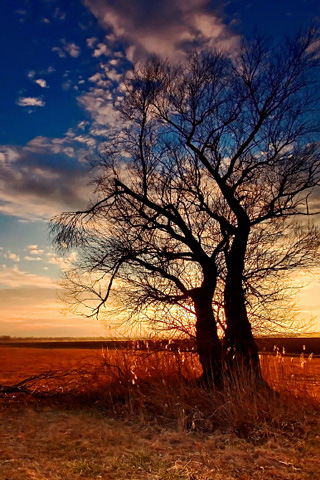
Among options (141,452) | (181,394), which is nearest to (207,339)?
(181,394)

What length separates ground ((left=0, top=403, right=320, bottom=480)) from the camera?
5.81 metres

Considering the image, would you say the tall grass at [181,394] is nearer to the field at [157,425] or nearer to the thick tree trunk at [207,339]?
the field at [157,425]

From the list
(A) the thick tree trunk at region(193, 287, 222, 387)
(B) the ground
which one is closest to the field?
(B) the ground

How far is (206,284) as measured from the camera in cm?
1110

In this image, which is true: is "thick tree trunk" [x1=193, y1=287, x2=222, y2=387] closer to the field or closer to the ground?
the field

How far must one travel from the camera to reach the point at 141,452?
6621 millimetres

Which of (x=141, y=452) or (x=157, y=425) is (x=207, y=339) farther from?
(x=141, y=452)

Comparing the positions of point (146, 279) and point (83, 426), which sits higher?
point (146, 279)

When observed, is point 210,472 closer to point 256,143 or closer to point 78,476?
point 78,476

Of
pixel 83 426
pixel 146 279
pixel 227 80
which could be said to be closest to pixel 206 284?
pixel 146 279

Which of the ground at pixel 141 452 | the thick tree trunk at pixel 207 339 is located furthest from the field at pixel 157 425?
the thick tree trunk at pixel 207 339

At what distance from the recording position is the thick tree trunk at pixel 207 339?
10352 mm

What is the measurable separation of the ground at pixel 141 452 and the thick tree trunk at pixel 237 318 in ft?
7.27

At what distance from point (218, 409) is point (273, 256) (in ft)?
14.0
